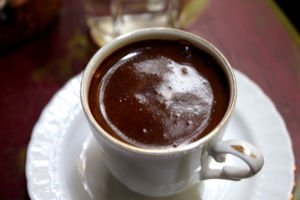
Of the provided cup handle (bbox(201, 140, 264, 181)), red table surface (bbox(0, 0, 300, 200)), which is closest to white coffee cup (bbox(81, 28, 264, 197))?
cup handle (bbox(201, 140, 264, 181))

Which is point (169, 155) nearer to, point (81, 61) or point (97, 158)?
point (97, 158)

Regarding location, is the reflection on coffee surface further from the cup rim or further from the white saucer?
the white saucer

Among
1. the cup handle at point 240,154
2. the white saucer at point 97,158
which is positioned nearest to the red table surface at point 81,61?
the white saucer at point 97,158

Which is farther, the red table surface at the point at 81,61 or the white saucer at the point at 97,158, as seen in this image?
the red table surface at the point at 81,61

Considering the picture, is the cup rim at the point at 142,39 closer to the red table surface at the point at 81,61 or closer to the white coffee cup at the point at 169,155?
the white coffee cup at the point at 169,155

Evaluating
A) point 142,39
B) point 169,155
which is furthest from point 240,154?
point 142,39

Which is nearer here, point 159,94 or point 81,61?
point 159,94

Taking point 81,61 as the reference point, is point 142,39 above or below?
above

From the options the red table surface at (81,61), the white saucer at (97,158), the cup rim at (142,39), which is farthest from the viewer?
the red table surface at (81,61)
